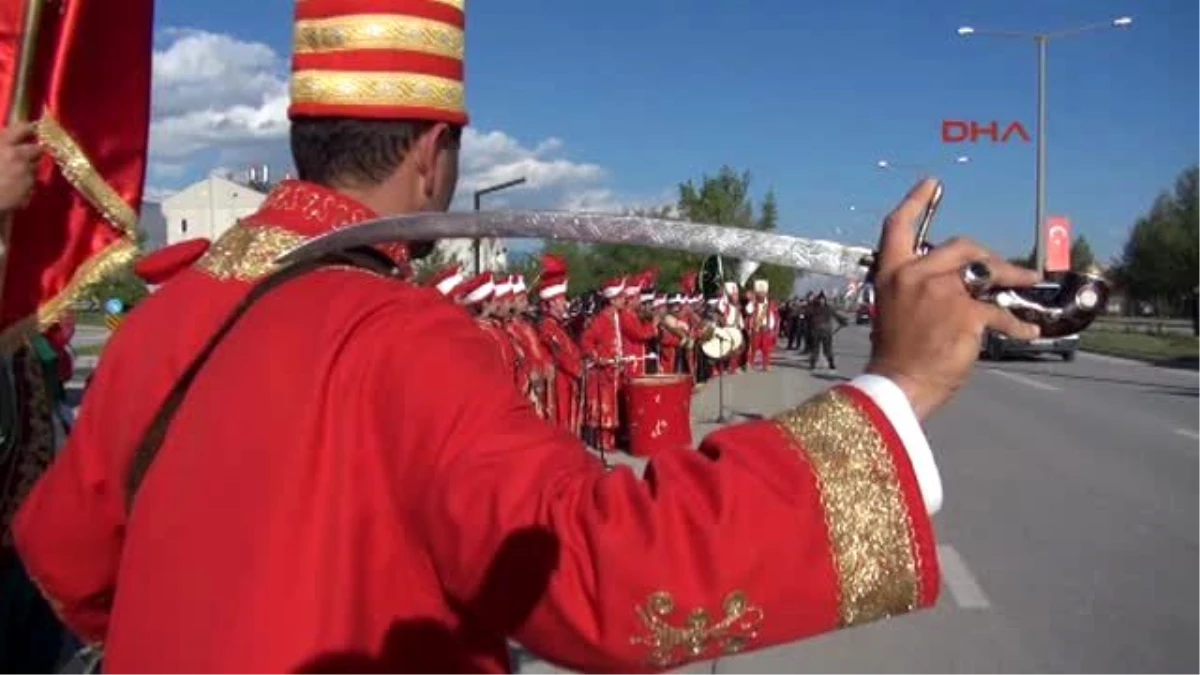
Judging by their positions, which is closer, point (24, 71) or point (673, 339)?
point (24, 71)

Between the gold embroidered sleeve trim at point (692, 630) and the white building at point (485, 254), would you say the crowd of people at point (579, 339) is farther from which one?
the gold embroidered sleeve trim at point (692, 630)

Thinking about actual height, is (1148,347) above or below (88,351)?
below

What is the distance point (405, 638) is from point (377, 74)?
74 cm

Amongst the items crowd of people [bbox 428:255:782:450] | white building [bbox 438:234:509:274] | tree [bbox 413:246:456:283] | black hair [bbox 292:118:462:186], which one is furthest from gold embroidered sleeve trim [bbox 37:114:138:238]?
crowd of people [bbox 428:255:782:450]

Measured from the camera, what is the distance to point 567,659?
1.22 m

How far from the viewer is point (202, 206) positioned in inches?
3177

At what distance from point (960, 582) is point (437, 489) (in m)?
6.02

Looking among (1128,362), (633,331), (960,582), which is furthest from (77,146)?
(1128,362)

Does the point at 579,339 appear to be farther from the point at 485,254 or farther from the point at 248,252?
the point at 248,252

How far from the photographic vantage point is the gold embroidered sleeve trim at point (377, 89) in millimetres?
1564

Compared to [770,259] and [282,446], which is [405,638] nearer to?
[282,446]

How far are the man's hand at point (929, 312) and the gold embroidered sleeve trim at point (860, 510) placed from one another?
3.0 inches

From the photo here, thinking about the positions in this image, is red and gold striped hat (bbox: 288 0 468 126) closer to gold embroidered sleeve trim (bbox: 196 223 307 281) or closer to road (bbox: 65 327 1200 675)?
gold embroidered sleeve trim (bbox: 196 223 307 281)

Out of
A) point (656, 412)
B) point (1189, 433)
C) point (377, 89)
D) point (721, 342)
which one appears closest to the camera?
point (377, 89)
